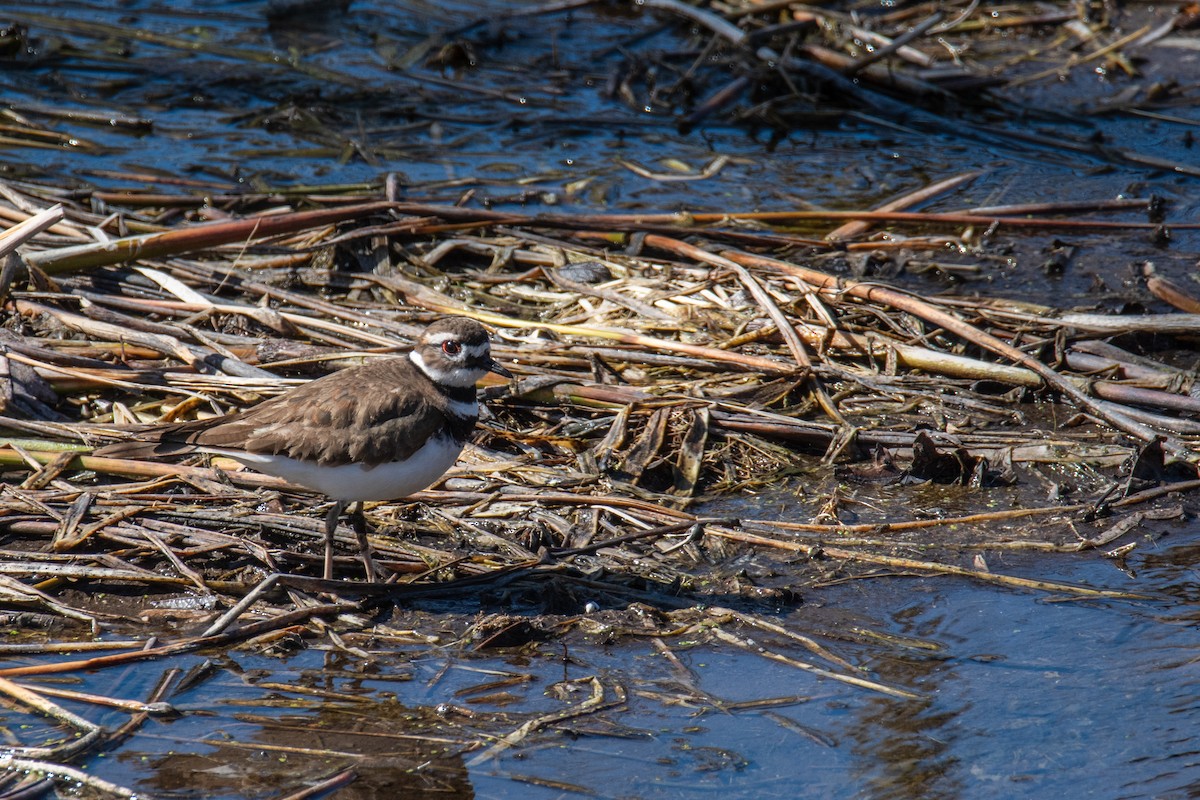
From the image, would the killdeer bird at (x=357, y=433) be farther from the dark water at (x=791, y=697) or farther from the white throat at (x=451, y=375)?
the dark water at (x=791, y=697)

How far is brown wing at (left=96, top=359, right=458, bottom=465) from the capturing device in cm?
541

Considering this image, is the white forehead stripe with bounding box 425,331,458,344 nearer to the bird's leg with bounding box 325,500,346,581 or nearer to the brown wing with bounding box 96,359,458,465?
the brown wing with bounding box 96,359,458,465

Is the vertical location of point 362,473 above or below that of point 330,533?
above

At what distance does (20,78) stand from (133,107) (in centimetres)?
122

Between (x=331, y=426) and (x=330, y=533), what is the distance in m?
0.52

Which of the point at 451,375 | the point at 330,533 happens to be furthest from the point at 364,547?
Answer: the point at 451,375

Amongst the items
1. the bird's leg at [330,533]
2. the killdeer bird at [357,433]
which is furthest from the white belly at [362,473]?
the bird's leg at [330,533]

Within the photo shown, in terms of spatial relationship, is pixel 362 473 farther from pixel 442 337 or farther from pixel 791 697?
pixel 791 697

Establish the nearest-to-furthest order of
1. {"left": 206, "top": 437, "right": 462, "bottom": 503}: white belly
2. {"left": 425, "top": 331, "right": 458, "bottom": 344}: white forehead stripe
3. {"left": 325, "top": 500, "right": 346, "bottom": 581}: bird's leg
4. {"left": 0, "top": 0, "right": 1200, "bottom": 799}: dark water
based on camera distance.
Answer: {"left": 0, "top": 0, "right": 1200, "bottom": 799}: dark water → {"left": 206, "top": 437, "right": 462, "bottom": 503}: white belly → {"left": 325, "top": 500, "right": 346, "bottom": 581}: bird's leg → {"left": 425, "top": 331, "right": 458, "bottom": 344}: white forehead stripe

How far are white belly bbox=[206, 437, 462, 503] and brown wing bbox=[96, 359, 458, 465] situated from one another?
0.03m

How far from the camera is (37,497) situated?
19.5ft

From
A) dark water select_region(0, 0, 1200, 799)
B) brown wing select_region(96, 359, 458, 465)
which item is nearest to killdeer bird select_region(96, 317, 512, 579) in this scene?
brown wing select_region(96, 359, 458, 465)

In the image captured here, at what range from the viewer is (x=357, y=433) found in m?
5.43

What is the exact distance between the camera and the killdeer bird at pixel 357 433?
5414 mm
